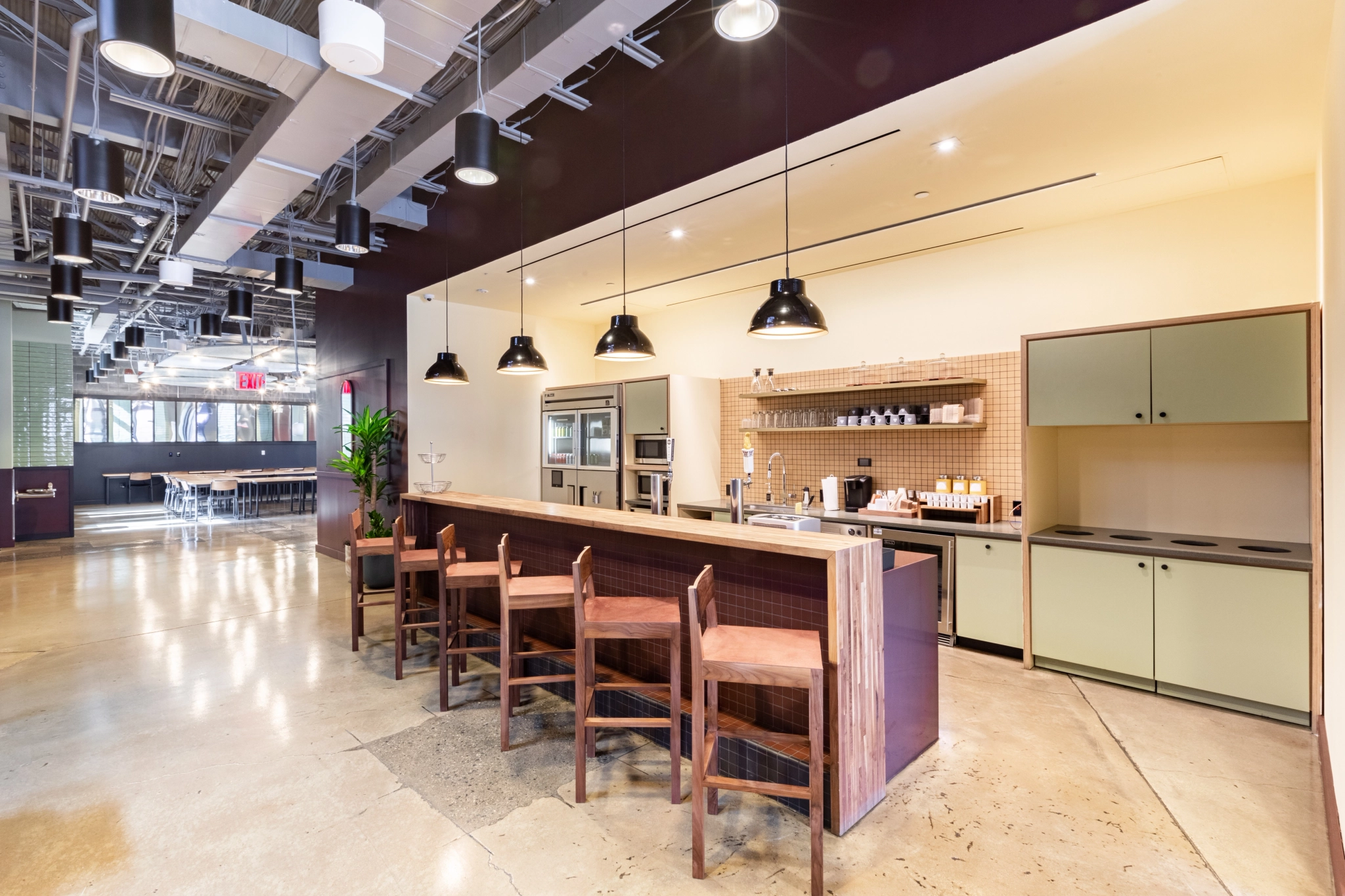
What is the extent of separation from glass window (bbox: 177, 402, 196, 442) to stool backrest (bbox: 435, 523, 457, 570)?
58.1 ft

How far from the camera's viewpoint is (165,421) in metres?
17.0

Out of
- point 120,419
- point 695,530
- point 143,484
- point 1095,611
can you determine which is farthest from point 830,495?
point 120,419

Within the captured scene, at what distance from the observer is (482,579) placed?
373 centimetres

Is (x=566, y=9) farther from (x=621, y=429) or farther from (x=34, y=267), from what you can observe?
(x=34, y=267)

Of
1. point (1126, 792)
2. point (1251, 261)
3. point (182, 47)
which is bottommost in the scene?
point (1126, 792)

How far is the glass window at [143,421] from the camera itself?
1658 centimetres

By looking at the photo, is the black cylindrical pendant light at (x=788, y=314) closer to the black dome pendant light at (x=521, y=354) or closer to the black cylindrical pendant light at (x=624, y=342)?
the black cylindrical pendant light at (x=624, y=342)

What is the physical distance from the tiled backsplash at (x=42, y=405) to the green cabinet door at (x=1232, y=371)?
45.8ft

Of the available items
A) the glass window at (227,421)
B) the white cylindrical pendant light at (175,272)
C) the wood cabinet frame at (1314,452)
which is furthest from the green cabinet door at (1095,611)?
the glass window at (227,421)

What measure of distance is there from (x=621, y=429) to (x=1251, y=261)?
16.5 feet

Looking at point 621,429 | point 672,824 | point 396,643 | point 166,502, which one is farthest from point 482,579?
point 166,502

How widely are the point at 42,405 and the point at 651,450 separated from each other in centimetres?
1033

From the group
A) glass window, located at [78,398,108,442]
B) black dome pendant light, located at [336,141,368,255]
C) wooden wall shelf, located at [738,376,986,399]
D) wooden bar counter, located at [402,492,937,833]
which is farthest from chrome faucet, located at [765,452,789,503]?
glass window, located at [78,398,108,442]

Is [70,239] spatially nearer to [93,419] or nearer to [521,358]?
[521,358]
